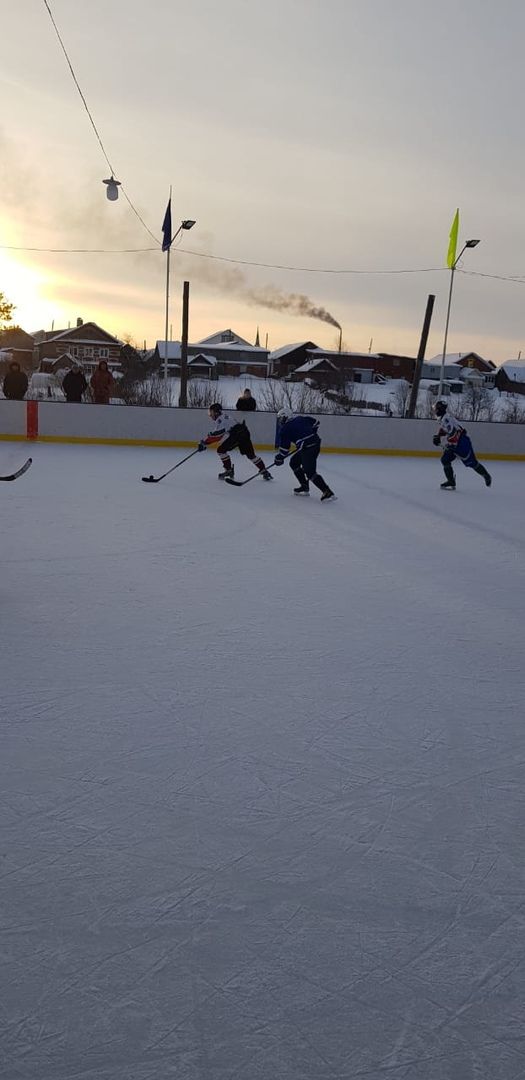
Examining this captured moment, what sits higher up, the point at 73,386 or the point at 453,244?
the point at 453,244

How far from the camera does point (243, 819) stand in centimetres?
219

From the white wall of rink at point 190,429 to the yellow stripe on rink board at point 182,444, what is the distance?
0.05 ft

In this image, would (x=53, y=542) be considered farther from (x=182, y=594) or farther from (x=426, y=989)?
(x=426, y=989)

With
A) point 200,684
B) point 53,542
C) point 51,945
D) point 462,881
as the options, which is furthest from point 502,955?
point 53,542

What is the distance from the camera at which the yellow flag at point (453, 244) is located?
20.2 metres

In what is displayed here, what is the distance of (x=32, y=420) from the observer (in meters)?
13.2

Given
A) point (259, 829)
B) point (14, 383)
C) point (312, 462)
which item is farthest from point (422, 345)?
point (259, 829)

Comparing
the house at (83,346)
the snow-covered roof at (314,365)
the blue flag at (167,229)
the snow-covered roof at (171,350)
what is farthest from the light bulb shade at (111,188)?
the house at (83,346)

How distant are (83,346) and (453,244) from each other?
141 ft

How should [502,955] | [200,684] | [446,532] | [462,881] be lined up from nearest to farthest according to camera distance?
[502,955] → [462,881] → [200,684] → [446,532]

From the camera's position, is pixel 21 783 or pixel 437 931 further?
pixel 21 783

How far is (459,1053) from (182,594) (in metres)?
3.27

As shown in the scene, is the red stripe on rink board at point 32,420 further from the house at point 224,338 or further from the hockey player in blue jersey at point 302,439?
the house at point 224,338

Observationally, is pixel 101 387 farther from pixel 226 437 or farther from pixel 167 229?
pixel 167 229
